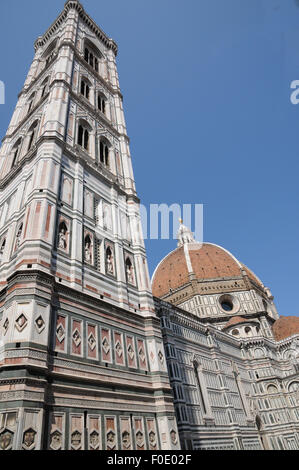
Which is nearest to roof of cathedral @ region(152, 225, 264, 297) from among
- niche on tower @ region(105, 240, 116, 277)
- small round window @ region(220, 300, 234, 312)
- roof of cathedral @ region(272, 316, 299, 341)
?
small round window @ region(220, 300, 234, 312)

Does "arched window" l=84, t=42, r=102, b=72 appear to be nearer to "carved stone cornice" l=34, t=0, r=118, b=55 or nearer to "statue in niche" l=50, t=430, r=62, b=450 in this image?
"carved stone cornice" l=34, t=0, r=118, b=55

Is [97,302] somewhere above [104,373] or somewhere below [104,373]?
above

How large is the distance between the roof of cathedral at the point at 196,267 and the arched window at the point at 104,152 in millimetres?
32330

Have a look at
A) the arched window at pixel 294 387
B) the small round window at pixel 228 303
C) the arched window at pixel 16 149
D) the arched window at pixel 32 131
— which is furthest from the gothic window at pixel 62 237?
the small round window at pixel 228 303

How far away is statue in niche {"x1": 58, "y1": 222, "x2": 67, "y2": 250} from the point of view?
11325 millimetres

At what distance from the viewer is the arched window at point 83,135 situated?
17.0m

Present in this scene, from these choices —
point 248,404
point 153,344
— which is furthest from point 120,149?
point 248,404

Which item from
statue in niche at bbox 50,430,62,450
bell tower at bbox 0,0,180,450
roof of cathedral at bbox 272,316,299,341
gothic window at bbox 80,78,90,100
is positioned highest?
gothic window at bbox 80,78,90,100

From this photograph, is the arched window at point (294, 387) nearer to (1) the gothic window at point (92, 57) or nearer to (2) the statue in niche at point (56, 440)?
(2) the statue in niche at point (56, 440)

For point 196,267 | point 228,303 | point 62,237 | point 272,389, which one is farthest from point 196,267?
point 62,237

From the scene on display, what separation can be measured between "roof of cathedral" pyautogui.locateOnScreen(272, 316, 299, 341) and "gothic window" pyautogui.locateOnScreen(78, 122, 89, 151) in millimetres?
32967

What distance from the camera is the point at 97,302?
10.8 m

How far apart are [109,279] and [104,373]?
3.84 meters
